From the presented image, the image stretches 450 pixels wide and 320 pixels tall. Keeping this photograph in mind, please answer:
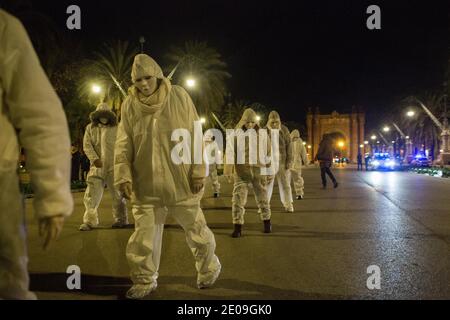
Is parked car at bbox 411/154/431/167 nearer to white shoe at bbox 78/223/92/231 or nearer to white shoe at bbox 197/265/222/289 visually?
white shoe at bbox 78/223/92/231

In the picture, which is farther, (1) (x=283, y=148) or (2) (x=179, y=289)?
(1) (x=283, y=148)

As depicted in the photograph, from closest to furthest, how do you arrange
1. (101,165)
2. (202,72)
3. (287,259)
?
1. (287,259)
2. (101,165)
3. (202,72)

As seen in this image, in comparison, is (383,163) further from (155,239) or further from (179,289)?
(155,239)

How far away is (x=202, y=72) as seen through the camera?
39250 mm

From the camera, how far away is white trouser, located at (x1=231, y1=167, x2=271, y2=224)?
310 inches

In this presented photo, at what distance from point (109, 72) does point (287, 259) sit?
2977 centimetres

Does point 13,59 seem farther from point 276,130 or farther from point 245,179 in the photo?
point 276,130

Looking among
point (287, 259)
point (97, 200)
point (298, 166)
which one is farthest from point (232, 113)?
point (287, 259)

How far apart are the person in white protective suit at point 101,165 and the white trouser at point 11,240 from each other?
6396 millimetres

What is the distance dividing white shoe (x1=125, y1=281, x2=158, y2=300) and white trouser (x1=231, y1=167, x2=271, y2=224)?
3.43 meters

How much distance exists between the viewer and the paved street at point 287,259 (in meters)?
4.69

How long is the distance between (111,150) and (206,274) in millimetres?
4547

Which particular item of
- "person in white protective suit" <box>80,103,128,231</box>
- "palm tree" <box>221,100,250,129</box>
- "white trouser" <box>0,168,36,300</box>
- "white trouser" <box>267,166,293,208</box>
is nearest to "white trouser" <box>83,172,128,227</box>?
"person in white protective suit" <box>80,103,128,231</box>

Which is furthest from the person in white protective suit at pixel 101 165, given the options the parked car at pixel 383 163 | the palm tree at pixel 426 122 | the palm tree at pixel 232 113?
the palm tree at pixel 232 113
